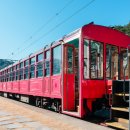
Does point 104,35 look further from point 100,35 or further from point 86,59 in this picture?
point 86,59

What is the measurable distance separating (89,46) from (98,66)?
A: 761mm

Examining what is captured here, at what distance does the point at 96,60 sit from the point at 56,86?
2.55m

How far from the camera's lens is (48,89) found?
13469 mm

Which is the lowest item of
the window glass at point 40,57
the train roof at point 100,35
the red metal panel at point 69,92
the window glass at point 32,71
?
the red metal panel at point 69,92

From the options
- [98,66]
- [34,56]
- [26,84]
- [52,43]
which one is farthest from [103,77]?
[26,84]

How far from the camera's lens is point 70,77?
Result: 11.7m

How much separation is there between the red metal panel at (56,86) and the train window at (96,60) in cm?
201

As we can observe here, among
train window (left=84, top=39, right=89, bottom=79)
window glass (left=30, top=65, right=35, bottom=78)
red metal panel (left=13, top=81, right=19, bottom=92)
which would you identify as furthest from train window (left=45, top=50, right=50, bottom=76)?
red metal panel (left=13, top=81, right=19, bottom=92)

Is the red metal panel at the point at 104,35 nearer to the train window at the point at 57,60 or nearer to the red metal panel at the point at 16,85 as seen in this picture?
the train window at the point at 57,60

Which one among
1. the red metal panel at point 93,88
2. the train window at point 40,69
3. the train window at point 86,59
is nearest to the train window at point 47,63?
the train window at point 40,69

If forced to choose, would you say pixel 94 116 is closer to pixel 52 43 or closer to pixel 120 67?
pixel 120 67

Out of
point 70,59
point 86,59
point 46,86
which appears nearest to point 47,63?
point 46,86

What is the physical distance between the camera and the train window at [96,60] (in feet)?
34.3

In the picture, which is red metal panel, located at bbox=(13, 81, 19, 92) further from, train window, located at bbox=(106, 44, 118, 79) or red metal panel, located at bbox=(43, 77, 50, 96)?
train window, located at bbox=(106, 44, 118, 79)
